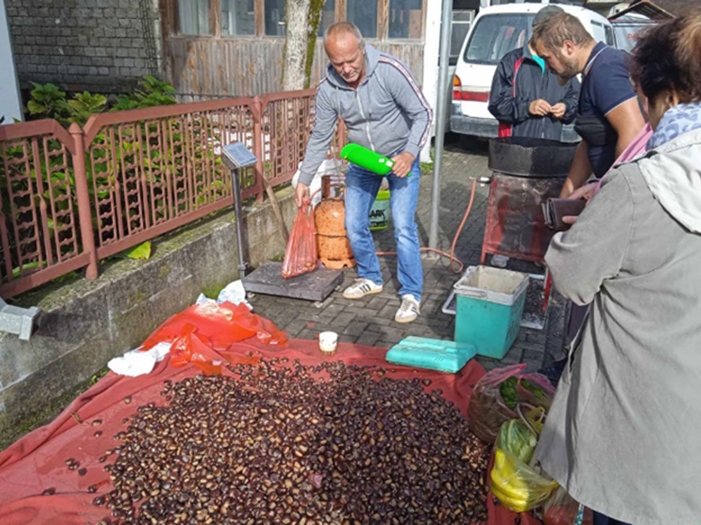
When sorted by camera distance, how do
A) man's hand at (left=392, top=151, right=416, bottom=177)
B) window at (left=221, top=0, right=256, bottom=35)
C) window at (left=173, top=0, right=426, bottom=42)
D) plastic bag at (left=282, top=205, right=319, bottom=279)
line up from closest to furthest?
man's hand at (left=392, top=151, right=416, bottom=177)
plastic bag at (left=282, top=205, right=319, bottom=279)
window at (left=173, top=0, right=426, bottom=42)
window at (left=221, top=0, right=256, bottom=35)

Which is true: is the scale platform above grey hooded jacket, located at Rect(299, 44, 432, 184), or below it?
below

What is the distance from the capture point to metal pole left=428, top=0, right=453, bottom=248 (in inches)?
222

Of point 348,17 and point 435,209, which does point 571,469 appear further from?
point 348,17

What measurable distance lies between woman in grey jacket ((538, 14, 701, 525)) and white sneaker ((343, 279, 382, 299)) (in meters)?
3.35

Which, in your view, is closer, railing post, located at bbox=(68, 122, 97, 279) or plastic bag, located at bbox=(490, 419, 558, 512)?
plastic bag, located at bbox=(490, 419, 558, 512)

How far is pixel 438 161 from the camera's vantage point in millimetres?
6020

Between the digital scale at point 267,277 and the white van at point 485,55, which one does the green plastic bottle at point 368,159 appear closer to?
the digital scale at point 267,277

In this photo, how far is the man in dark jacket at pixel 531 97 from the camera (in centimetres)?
547

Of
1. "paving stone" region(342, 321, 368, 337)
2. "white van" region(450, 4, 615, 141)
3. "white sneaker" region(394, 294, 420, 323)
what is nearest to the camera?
"paving stone" region(342, 321, 368, 337)

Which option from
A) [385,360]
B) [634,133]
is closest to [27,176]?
[385,360]

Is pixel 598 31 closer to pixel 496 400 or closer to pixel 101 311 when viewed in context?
pixel 496 400

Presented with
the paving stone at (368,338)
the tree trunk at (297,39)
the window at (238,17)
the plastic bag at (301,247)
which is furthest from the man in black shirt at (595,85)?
the window at (238,17)

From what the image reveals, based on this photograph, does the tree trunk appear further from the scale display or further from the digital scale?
the scale display

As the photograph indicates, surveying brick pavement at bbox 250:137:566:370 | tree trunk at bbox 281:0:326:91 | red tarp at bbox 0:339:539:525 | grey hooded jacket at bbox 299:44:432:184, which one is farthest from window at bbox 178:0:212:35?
red tarp at bbox 0:339:539:525
